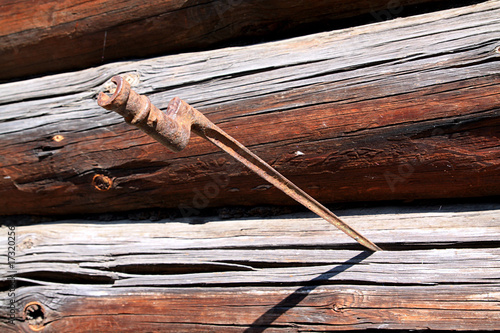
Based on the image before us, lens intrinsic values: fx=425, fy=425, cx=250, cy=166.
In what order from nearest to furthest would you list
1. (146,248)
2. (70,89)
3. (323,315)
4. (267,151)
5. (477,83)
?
(477,83) → (323,315) → (267,151) → (146,248) → (70,89)

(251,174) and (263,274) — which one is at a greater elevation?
(251,174)

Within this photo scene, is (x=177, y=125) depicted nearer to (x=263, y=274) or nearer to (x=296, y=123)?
(x=296, y=123)

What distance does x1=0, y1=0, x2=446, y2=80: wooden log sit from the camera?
1745 millimetres

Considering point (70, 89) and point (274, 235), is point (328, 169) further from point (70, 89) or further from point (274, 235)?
point (70, 89)

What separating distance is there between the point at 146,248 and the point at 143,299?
21 centimetres

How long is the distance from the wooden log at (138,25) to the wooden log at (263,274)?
31.1 inches

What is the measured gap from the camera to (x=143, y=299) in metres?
1.73

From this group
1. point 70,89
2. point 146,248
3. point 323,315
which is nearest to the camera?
point 323,315

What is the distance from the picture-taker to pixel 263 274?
5.34 ft

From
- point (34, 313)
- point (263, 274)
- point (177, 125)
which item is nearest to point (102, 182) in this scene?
point (34, 313)

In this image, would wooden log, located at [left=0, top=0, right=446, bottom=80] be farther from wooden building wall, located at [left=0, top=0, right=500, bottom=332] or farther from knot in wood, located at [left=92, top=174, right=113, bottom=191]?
knot in wood, located at [left=92, top=174, right=113, bottom=191]

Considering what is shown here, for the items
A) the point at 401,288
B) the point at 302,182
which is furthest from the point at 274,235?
the point at 401,288

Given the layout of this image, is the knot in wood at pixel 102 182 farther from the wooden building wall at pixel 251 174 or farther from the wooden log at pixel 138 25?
the wooden log at pixel 138 25

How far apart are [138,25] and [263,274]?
120 centimetres
